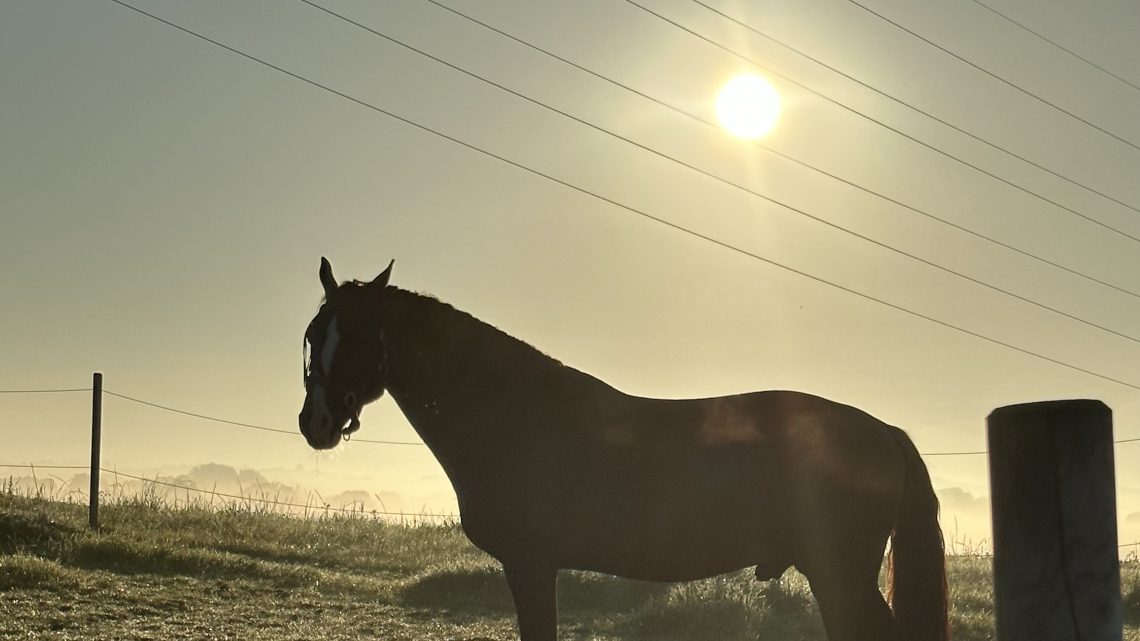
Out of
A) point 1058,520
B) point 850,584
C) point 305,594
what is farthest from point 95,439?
point 1058,520

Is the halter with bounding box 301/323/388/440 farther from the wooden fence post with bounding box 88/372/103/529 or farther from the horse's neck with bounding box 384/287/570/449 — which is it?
the wooden fence post with bounding box 88/372/103/529

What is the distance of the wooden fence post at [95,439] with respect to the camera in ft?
48.5

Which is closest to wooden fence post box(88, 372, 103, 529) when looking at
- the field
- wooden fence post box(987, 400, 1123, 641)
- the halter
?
the field

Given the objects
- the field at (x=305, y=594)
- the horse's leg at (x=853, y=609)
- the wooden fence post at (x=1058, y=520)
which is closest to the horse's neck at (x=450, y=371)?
the horse's leg at (x=853, y=609)

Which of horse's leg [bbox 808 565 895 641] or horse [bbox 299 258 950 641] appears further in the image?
horse [bbox 299 258 950 641]

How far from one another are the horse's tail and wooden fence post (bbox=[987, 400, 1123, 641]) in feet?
13.4

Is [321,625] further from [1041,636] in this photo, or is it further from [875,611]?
[1041,636]

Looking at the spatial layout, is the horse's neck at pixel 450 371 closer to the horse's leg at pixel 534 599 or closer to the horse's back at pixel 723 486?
the horse's back at pixel 723 486

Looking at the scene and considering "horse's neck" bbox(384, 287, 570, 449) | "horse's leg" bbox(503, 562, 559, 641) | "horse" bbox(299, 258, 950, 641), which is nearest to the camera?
"horse's leg" bbox(503, 562, 559, 641)

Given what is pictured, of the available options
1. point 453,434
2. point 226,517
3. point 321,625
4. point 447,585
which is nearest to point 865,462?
point 453,434

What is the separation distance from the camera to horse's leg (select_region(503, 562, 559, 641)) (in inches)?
251

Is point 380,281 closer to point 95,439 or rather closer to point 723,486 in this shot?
point 723,486

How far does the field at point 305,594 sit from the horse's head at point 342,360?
3.34 metres

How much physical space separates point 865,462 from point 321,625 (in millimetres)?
6008
